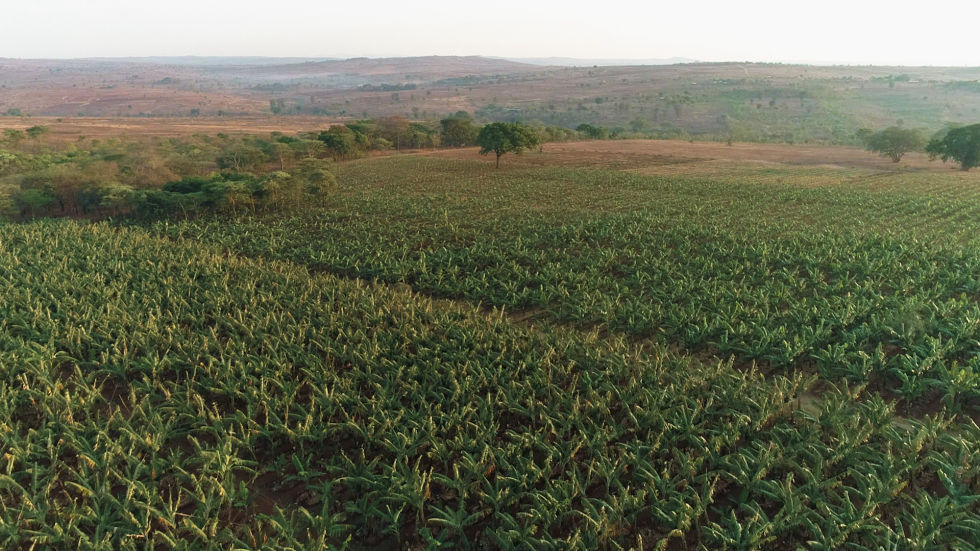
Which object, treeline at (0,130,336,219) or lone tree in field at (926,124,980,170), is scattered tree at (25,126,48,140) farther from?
lone tree in field at (926,124,980,170)

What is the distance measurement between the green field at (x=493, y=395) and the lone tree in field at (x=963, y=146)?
142ft

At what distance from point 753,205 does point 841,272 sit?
18.9 m

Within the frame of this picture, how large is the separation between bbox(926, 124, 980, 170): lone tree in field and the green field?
43.2 metres

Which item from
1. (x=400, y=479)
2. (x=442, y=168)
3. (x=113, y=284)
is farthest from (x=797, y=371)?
(x=442, y=168)

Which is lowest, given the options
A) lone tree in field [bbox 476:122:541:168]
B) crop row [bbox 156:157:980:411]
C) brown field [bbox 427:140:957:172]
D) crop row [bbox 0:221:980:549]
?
crop row [bbox 0:221:980:549]

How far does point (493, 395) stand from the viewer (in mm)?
Answer: 13453

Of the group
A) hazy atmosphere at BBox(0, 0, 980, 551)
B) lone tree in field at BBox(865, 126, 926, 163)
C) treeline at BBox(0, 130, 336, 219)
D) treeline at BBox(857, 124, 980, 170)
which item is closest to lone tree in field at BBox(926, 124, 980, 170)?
treeline at BBox(857, 124, 980, 170)

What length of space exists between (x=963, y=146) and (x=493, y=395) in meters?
72.3

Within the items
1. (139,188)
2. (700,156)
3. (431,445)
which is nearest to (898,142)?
(700,156)

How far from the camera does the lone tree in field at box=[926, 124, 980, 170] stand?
5516 centimetres

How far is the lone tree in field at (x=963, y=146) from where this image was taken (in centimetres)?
5516

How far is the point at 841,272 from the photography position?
75.5ft

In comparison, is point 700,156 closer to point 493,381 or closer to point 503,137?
point 503,137

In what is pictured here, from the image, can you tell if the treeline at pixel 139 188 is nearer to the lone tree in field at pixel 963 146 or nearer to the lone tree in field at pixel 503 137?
the lone tree in field at pixel 503 137
